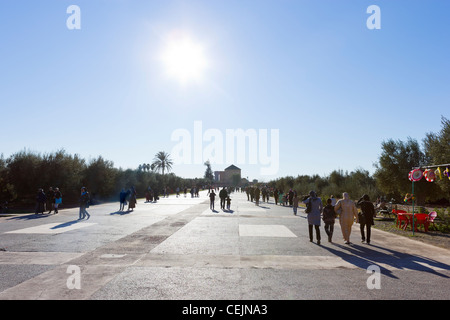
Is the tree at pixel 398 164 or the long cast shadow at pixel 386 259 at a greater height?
the tree at pixel 398 164

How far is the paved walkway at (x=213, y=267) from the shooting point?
545cm

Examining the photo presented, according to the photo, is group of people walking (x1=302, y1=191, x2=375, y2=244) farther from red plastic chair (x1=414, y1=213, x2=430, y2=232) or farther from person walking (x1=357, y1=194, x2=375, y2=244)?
red plastic chair (x1=414, y1=213, x2=430, y2=232)

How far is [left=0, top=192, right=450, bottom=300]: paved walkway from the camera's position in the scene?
545cm

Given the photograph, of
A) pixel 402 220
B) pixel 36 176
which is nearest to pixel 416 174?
pixel 402 220

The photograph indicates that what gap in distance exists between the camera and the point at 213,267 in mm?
7195

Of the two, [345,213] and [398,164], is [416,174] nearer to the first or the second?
[345,213]

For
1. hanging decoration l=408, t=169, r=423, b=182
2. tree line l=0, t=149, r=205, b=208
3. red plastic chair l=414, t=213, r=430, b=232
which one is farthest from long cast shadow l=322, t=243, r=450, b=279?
tree line l=0, t=149, r=205, b=208

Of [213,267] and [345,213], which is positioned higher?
[345,213]

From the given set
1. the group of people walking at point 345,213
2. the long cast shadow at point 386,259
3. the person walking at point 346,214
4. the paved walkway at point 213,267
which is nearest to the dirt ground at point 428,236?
the paved walkway at point 213,267

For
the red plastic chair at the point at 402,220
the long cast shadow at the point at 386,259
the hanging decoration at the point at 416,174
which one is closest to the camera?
the long cast shadow at the point at 386,259

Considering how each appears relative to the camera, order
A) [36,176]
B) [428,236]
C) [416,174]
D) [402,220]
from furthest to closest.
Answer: [36,176] → [402,220] → [416,174] → [428,236]

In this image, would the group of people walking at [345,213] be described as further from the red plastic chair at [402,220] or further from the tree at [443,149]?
the tree at [443,149]

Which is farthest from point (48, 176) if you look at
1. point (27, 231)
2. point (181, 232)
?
point (181, 232)
